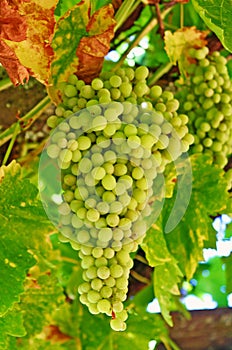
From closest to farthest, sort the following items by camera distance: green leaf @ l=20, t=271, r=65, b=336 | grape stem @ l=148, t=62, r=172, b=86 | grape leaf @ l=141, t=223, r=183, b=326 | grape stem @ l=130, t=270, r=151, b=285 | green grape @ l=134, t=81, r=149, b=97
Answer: green grape @ l=134, t=81, r=149, b=97
grape leaf @ l=141, t=223, r=183, b=326
green leaf @ l=20, t=271, r=65, b=336
grape stem @ l=148, t=62, r=172, b=86
grape stem @ l=130, t=270, r=151, b=285

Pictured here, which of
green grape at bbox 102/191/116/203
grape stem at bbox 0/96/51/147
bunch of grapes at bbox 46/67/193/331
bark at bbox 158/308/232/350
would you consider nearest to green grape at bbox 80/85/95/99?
bunch of grapes at bbox 46/67/193/331

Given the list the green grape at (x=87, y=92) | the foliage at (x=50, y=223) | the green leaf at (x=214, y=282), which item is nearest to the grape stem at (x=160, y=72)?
the foliage at (x=50, y=223)

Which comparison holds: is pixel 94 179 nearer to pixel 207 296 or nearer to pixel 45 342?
pixel 45 342

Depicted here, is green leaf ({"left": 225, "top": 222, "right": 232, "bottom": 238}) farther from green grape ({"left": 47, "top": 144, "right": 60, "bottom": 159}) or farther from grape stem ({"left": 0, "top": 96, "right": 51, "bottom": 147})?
green grape ({"left": 47, "top": 144, "right": 60, "bottom": 159})

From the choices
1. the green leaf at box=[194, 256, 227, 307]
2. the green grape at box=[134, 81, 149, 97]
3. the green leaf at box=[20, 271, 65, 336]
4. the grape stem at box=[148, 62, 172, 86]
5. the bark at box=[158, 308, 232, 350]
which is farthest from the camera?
the green leaf at box=[194, 256, 227, 307]

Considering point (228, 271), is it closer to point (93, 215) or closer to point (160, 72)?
point (160, 72)

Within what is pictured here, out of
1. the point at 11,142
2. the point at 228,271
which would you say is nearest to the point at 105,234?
the point at 11,142

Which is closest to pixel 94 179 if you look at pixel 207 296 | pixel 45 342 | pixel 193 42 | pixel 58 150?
pixel 58 150
